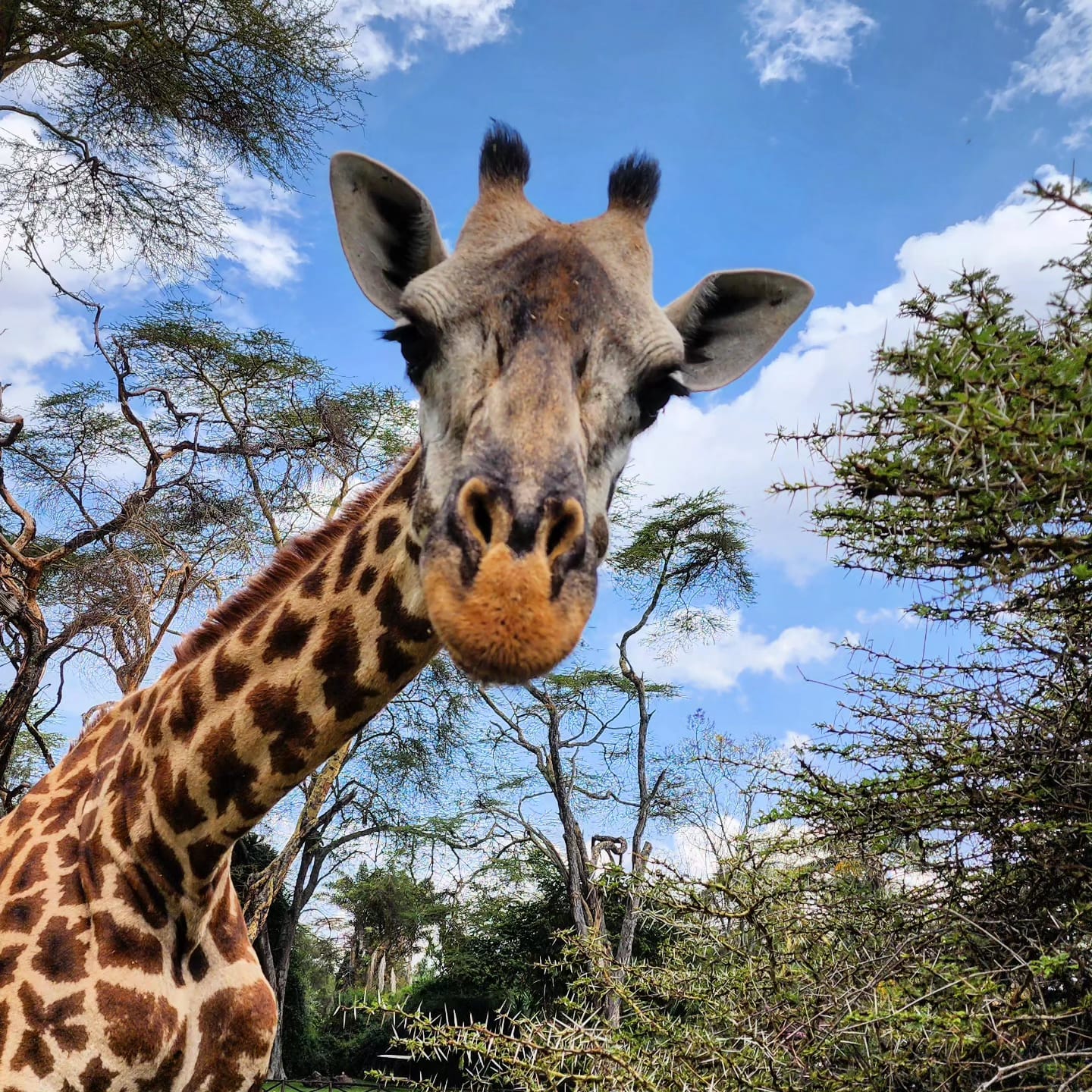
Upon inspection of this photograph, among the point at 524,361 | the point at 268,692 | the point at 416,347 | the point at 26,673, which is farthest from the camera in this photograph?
the point at 26,673

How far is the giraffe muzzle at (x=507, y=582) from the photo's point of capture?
1956mm

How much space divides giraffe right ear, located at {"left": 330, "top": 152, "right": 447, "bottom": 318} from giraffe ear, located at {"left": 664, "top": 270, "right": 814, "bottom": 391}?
0.90m

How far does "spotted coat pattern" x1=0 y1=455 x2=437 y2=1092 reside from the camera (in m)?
3.05

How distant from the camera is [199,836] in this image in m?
3.35

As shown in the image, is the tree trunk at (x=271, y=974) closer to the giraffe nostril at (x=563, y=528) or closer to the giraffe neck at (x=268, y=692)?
the giraffe neck at (x=268, y=692)

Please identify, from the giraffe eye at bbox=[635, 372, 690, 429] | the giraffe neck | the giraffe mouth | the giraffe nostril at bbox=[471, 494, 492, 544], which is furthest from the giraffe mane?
the giraffe mouth

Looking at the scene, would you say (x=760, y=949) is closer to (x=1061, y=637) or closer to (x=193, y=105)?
(x=1061, y=637)

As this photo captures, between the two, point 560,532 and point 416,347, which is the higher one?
point 416,347

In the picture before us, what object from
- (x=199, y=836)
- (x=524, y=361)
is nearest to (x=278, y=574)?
(x=199, y=836)

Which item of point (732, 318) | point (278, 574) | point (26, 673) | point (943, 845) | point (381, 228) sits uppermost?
point (26, 673)

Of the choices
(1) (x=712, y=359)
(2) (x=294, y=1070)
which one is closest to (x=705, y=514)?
(2) (x=294, y=1070)

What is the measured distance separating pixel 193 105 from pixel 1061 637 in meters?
14.8

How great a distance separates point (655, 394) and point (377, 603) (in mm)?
1124

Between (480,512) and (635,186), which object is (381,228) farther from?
(480,512)
